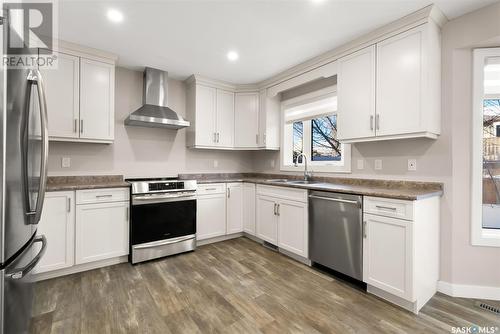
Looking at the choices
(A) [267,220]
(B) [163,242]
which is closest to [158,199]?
(B) [163,242]

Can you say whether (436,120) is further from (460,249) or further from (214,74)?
(214,74)

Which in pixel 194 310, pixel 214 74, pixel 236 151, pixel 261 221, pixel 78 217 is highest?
pixel 214 74

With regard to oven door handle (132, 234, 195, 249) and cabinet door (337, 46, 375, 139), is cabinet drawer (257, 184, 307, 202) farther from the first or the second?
oven door handle (132, 234, 195, 249)

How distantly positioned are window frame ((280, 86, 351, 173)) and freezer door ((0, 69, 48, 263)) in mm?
2819

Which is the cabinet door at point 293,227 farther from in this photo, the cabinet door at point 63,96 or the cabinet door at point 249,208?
the cabinet door at point 63,96

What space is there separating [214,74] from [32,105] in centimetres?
252

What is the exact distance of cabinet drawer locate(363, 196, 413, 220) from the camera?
1826mm

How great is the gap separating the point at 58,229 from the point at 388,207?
3.07m

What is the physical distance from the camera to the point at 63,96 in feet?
8.39

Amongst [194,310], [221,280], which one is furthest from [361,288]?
[194,310]

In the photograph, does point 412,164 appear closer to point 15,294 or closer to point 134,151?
point 15,294

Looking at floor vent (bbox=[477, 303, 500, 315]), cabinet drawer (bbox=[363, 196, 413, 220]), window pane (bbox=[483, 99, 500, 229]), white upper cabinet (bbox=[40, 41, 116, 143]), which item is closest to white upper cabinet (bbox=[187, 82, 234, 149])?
white upper cabinet (bbox=[40, 41, 116, 143])

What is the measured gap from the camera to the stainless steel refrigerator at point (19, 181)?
1040 millimetres

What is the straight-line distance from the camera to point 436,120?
82.8 inches
